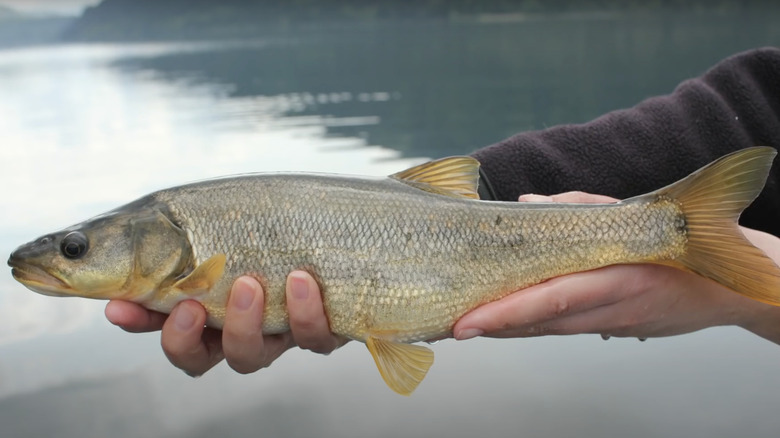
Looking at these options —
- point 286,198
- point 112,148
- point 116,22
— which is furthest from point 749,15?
point 116,22

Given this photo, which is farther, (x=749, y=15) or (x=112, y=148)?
(x=749, y=15)

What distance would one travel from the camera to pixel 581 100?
20.7 m

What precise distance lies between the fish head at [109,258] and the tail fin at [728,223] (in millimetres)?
2169

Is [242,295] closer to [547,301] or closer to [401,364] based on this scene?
Answer: [401,364]

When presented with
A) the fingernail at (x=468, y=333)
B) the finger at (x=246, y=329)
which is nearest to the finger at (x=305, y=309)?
the finger at (x=246, y=329)

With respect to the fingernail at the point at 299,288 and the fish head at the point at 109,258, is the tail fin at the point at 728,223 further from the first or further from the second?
the fish head at the point at 109,258

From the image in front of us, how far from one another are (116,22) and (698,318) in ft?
446

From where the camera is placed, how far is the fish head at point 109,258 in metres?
3.06

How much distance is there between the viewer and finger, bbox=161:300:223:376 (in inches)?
122

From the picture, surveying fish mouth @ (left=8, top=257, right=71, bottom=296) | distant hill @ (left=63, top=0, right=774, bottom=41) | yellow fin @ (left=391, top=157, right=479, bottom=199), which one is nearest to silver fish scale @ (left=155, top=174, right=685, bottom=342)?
yellow fin @ (left=391, top=157, right=479, bottom=199)

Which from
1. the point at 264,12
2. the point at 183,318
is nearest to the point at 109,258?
the point at 183,318

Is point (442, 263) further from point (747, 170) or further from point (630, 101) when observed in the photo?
point (630, 101)

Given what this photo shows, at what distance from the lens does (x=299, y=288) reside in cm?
301

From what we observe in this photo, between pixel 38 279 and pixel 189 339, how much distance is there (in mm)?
698
